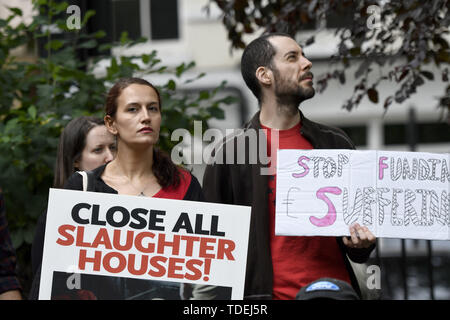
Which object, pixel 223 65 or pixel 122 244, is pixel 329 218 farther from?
pixel 223 65

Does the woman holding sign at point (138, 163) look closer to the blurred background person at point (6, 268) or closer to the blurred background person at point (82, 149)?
the blurred background person at point (6, 268)

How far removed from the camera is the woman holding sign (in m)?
3.51

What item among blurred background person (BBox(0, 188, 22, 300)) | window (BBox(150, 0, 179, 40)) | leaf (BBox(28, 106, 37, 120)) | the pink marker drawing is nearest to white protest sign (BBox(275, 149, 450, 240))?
the pink marker drawing

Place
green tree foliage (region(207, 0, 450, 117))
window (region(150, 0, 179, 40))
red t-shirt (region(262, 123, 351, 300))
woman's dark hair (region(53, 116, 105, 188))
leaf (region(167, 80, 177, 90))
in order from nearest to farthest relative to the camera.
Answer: red t-shirt (region(262, 123, 351, 300))
woman's dark hair (region(53, 116, 105, 188))
green tree foliage (region(207, 0, 450, 117))
leaf (region(167, 80, 177, 90))
window (region(150, 0, 179, 40))

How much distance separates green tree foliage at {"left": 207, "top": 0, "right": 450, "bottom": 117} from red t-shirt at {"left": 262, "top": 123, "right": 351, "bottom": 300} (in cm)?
174

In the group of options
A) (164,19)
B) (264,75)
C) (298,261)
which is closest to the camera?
(298,261)

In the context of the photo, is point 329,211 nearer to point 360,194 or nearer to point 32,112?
point 360,194

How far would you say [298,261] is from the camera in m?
3.45

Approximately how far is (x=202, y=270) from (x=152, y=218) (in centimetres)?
27

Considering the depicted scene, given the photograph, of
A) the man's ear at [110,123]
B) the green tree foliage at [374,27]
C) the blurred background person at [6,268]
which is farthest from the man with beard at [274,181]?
the green tree foliage at [374,27]

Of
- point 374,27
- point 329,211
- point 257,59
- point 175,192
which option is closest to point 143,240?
point 175,192

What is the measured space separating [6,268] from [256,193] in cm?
101

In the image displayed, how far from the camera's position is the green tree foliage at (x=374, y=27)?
505 cm

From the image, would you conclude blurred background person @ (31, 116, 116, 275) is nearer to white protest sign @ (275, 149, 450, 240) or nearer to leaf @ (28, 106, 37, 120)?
leaf @ (28, 106, 37, 120)
